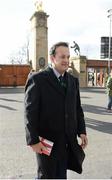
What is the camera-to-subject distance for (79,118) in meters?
4.41

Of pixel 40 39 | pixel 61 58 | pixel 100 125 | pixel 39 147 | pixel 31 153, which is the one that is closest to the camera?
pixel 39 147

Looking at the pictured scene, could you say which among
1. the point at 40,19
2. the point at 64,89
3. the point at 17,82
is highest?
the point at 40,19

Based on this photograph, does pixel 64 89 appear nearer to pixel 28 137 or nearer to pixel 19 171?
pixel 28 137

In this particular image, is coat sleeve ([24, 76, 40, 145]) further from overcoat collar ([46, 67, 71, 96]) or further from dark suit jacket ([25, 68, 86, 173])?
overcoat collar ([46, 67, 71, 96])

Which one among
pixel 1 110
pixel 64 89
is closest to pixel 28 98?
pixel 64 89

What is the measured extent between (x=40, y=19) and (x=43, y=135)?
36.1 metres

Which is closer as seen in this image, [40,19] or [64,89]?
[64,89]

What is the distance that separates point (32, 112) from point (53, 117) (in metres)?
0.21

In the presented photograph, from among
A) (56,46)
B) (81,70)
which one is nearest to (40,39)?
(81,70)

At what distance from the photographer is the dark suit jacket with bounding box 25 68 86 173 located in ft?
13.2

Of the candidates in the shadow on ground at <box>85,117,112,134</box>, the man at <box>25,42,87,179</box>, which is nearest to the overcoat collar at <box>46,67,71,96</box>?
the man at <box>25,42,87,179</box>

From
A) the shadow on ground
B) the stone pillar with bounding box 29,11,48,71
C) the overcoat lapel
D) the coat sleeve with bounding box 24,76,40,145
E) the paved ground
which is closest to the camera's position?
the coat sleeve with bounding box 24,76,40,145

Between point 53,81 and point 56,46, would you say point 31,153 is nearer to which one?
point 53,81

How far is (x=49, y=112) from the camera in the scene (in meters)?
4.02
